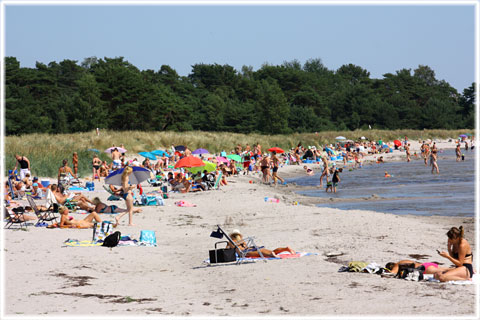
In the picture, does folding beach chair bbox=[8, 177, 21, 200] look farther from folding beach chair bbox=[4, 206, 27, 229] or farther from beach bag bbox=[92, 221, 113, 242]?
beach bag bbox=[92, 221, 113, 242]

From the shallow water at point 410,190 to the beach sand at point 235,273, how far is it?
10.2ft

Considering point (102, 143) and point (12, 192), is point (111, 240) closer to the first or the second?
point (12, 192)

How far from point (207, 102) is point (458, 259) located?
62.0m

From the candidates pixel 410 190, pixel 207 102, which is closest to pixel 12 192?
pixel 410 190

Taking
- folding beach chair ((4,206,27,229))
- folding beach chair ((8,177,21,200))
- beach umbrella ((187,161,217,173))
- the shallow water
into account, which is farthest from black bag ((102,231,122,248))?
beach umbrella ((187,161,217,173))

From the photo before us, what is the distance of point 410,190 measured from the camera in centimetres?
2270

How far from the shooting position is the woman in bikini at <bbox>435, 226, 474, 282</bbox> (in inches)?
303

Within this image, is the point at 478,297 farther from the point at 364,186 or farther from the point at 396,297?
the point at 364,186

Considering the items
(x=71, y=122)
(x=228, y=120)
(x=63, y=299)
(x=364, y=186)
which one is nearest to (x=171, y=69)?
(x=228, y=120)

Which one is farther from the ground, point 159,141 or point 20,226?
point 159,141

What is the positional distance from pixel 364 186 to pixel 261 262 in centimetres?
1644

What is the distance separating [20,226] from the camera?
1264 centimetres

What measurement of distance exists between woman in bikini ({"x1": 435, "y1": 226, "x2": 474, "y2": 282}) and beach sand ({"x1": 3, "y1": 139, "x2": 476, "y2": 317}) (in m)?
0.28

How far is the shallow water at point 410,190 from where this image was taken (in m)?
17.4
